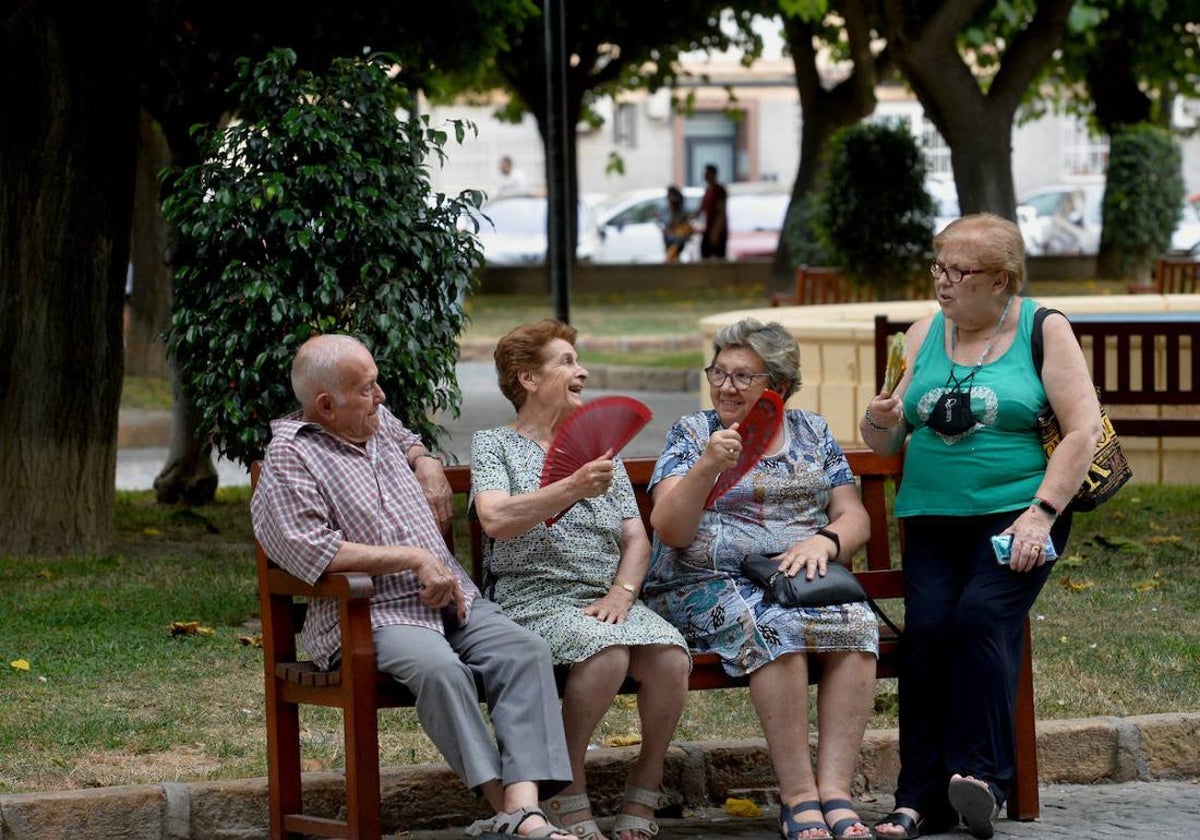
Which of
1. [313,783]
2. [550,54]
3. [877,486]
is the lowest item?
[313,783]

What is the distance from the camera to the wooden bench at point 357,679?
4.94 metres

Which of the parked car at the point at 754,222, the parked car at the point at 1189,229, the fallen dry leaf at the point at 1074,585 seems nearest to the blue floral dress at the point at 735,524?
the fallen dry leaf at the point at 1074,585

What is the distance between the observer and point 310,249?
7.34 m

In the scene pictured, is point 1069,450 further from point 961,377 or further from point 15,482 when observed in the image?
point 15,482

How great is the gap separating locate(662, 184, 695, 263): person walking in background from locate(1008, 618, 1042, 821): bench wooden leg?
30.7 meters

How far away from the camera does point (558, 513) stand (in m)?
5.29

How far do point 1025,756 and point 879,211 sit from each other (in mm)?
15817

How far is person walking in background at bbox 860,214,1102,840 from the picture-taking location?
5309mm

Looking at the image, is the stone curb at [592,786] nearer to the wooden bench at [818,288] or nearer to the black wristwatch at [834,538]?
the black wristwatch at [834,538]

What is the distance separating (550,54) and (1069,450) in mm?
5810

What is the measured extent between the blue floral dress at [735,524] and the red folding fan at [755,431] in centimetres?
6

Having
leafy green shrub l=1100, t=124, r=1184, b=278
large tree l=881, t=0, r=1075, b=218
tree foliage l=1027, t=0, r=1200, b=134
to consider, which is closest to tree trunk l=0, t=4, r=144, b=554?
large tree l=881, t=0, r=1075, b=218

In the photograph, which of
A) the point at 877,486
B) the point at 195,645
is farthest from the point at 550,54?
the point at 877,486

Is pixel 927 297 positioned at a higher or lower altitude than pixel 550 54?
lower
